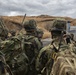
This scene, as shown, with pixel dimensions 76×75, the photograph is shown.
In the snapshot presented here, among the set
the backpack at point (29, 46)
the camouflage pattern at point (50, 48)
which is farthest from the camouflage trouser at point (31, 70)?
the camouflage pattern at point (50, 48)

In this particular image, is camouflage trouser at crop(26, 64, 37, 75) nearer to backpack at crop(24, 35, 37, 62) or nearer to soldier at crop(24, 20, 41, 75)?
soldier at crop(24, 20, 41, 75)

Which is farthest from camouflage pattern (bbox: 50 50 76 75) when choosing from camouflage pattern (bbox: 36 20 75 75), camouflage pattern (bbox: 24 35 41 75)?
camouflage pattern (bbox: 24 35 41 75)

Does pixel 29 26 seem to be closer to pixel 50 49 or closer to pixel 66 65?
pixel 50 49

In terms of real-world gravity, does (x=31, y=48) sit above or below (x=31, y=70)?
above

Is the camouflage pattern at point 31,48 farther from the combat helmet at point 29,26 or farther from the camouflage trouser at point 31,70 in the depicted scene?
the combat helmet at point 29,26

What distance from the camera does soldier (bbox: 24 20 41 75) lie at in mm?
8000

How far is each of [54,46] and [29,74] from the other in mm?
3021

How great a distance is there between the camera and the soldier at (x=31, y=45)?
26.2 ft

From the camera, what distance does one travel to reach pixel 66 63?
12.7ft

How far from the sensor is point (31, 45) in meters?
8.03

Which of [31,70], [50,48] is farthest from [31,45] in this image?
[50,48]

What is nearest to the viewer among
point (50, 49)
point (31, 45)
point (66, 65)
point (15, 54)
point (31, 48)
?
point (66, 65)

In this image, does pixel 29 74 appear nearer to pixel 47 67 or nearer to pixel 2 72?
pixel 47 67

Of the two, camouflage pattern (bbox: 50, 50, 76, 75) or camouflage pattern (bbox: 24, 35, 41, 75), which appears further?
camouflage pattern (bbox: 24, 35, 41, 75)
